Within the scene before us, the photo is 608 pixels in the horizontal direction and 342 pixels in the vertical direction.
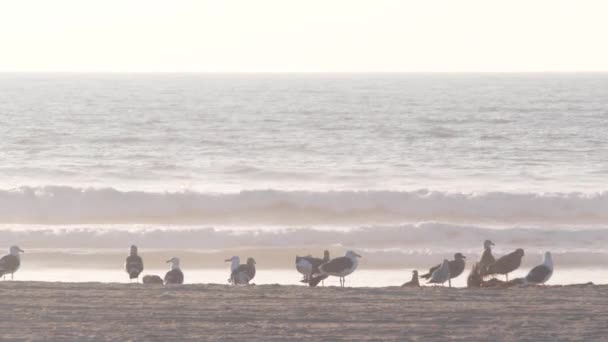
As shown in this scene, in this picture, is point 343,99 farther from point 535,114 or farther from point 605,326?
point 605,326

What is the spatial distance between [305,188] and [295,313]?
861 inches

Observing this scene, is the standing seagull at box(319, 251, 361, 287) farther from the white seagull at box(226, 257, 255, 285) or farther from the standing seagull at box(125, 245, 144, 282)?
the standing seagull at box(125, 245, 144, 282)

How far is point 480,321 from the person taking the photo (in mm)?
12688

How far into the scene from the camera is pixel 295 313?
518 inches

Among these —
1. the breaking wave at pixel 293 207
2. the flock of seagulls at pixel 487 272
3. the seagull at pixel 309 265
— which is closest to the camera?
the flock of seagulls at pixel 487 272

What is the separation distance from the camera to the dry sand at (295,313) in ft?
39.5

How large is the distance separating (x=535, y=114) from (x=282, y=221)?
48369 millimetres

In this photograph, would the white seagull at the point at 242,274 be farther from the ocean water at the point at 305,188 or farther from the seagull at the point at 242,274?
the ocean water at the point at 305,188

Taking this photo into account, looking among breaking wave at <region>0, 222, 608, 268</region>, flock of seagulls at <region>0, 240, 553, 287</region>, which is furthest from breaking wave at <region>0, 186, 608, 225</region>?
flock of seagulls at <region>0, 240, 553, 287</region>

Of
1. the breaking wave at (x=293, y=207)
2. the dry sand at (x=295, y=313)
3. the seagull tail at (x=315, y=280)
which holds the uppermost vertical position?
the breaking wave at (x=293, y=207)

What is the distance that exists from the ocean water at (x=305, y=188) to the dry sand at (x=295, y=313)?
16.7 feet

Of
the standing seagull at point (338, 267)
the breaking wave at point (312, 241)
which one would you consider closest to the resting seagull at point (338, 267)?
the standing seagull at point (338, 267)

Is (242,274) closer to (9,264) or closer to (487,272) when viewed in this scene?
(9,264)

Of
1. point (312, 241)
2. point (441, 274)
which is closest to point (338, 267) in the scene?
point (441, 274)
